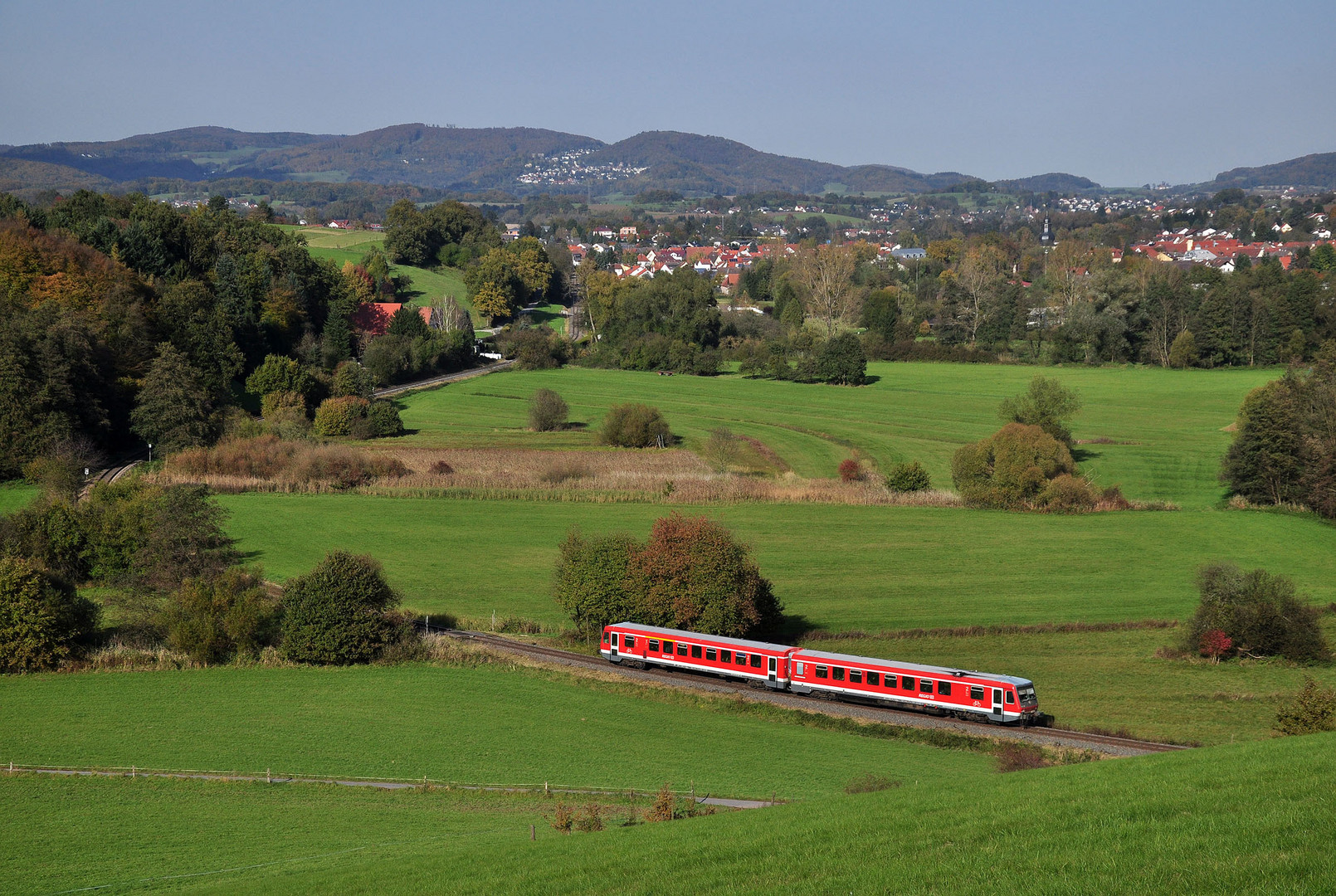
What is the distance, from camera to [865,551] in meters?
48.1

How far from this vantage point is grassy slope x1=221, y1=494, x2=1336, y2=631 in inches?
1608

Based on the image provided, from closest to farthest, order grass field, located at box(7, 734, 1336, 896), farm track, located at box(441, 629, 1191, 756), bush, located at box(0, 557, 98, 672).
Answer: grass field, located at box(7, 734, 1336, 896), farm track, located at box(441, 629, 1191, 756), bush, located at box(0, 557, 98, 672)

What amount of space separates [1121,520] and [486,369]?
2712 inches

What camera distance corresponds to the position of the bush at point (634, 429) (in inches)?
2810

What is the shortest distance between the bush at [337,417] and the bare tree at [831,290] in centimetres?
5737

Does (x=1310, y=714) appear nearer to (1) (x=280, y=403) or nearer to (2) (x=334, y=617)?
(2) (x=334, y=617)

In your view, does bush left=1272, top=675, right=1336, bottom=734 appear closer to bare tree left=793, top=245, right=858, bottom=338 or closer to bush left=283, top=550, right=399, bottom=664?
bush left=283, top=550, right=399, bottom=664

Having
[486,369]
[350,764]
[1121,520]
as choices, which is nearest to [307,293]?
[486,369]

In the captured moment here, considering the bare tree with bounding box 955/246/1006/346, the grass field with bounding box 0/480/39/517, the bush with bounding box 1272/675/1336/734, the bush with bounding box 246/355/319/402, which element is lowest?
the grass field with bounding box 0/480/39/517

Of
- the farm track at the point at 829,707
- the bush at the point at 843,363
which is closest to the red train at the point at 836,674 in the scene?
the farm track at the point at 829,707

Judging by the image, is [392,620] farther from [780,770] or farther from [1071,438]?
[1071,438]

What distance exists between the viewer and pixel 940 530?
51625 mm

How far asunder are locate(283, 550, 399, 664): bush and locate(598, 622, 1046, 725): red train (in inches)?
298

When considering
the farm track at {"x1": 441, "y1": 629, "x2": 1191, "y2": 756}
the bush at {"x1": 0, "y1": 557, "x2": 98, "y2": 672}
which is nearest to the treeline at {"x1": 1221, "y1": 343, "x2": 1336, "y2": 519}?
the farm track at {"x1": 441, "y1": 629, "x2": 1191, "y2": 756}
